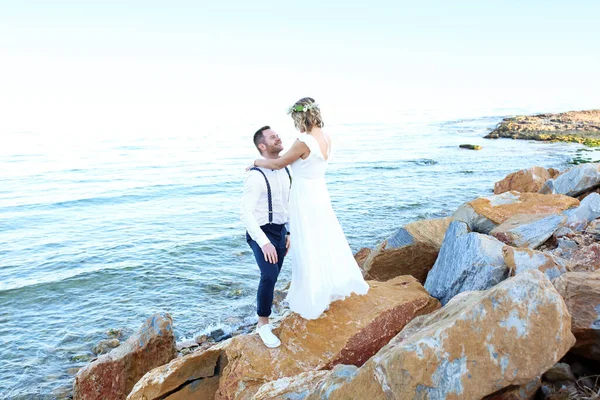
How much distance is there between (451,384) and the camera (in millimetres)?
2830

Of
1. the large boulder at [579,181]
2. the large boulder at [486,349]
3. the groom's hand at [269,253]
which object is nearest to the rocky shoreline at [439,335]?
the large boulder at [486,349]

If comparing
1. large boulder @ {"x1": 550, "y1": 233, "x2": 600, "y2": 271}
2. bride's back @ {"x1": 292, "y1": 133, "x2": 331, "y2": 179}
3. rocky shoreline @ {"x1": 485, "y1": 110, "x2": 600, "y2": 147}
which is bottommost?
rocky shoreline @ {"x1": 485, "y1": 110, "x2": 600, "y2": 147}

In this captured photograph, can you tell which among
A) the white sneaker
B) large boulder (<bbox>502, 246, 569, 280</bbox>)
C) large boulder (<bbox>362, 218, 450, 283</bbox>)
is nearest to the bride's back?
the white sneaker

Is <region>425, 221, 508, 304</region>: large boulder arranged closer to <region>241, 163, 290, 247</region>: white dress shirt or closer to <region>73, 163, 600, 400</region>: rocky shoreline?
<region>73, 163, 600, 400</region>: rocky shoreline

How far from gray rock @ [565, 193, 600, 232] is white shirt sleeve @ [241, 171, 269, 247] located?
468cm

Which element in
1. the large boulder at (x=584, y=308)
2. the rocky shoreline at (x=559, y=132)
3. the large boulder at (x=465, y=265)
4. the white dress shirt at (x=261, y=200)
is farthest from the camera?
the rocky shoreline at (x=559, y=132)

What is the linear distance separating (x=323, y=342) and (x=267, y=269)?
3.10 ft

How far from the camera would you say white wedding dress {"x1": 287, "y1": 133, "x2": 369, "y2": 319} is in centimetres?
493

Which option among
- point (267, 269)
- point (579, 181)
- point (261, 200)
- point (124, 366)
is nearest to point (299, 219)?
point (261, 200)

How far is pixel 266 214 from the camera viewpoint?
5047 mm

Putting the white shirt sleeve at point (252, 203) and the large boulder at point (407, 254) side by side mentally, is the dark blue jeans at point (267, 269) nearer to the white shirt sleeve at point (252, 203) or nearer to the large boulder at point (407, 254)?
the white shirt sleeve at point (252, 203)

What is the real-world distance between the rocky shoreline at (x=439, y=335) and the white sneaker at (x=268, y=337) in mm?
60

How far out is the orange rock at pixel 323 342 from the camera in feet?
15.3

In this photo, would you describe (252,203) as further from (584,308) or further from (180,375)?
(584,308)
